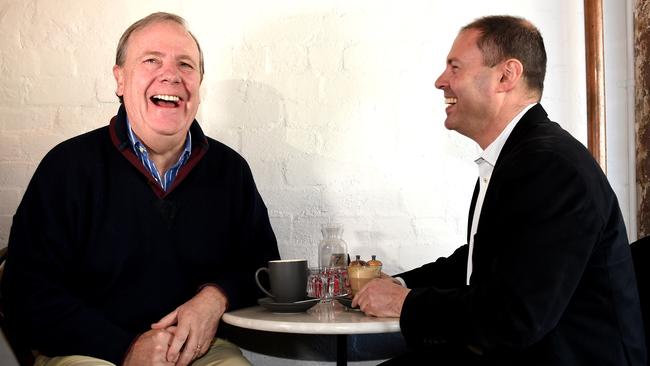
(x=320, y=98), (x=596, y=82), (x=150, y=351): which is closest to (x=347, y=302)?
(x=150, y=351)

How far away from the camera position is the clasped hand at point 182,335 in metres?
1.71

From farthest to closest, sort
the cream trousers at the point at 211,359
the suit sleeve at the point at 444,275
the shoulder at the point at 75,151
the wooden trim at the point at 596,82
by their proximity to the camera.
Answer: the wooden trim at the point at 596,82, the suit sleeve at the point at 444,275, the shoulder at the point at 75,151, the cream trousers at the point at 211,359

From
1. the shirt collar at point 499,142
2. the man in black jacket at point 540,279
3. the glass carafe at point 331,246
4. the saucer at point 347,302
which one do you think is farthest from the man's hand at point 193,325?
the shirt collar at point 499,142

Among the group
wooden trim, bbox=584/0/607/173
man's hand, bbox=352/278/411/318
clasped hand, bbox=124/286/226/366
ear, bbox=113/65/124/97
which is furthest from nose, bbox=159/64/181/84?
wooden trim, bbox=584/0/607/173

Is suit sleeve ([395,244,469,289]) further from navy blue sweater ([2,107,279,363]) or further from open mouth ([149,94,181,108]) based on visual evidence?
open mouth ([149,94,181,108])

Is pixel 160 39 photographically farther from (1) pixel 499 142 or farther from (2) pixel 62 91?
(1) pixel 499 142

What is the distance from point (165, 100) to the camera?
2.01m

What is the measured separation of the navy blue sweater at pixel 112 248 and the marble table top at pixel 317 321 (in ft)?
0.63

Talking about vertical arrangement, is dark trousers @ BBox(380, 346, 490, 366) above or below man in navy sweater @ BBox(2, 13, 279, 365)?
below

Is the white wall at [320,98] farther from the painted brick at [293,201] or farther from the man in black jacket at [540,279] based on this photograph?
the man in black jacket at [540,279]

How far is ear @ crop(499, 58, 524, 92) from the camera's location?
1.76m

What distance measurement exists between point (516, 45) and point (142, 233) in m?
1.10

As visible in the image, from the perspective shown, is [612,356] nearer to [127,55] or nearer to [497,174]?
[497,174]

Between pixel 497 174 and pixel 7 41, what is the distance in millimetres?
1888
